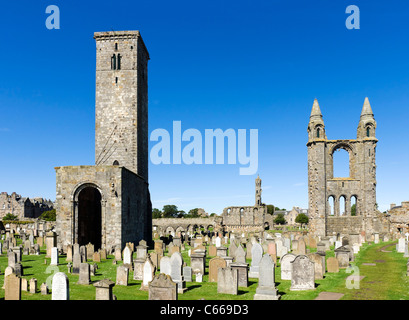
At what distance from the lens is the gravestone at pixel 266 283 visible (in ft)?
34.5

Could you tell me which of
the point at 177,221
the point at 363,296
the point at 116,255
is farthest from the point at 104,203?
the point at 177,221

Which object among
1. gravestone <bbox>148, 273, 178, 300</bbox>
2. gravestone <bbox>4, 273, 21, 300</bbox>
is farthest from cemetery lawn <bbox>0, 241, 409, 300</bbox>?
gravestone <bbox>148, 273, 178, 300</bbox>

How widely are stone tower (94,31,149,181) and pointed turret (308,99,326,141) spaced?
20.8 metres

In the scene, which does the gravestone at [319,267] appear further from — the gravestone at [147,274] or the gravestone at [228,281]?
the gravestone at [147,274]

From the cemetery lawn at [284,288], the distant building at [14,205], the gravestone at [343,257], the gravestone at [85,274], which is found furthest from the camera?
the distant building at [14,205]

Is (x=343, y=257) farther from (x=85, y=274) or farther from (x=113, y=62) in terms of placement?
(x=113, y=62)

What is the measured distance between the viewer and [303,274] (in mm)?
12008

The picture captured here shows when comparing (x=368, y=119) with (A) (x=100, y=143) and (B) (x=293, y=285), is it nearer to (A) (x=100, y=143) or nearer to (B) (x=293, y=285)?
(A) (x=100, y=143)

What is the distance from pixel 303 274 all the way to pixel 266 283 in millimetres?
1881

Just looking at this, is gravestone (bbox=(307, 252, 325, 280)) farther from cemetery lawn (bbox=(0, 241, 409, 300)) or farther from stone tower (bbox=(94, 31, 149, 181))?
stone tower (bbox=(94, 31, 149, 181))

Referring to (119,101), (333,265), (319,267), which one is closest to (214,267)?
(319,267)

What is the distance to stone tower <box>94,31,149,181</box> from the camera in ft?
99.9

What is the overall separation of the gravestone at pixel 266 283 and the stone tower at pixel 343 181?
31382 millimetres

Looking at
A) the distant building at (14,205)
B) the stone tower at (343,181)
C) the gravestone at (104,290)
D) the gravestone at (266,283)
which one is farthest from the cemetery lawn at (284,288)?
the distant building at (14,205)
